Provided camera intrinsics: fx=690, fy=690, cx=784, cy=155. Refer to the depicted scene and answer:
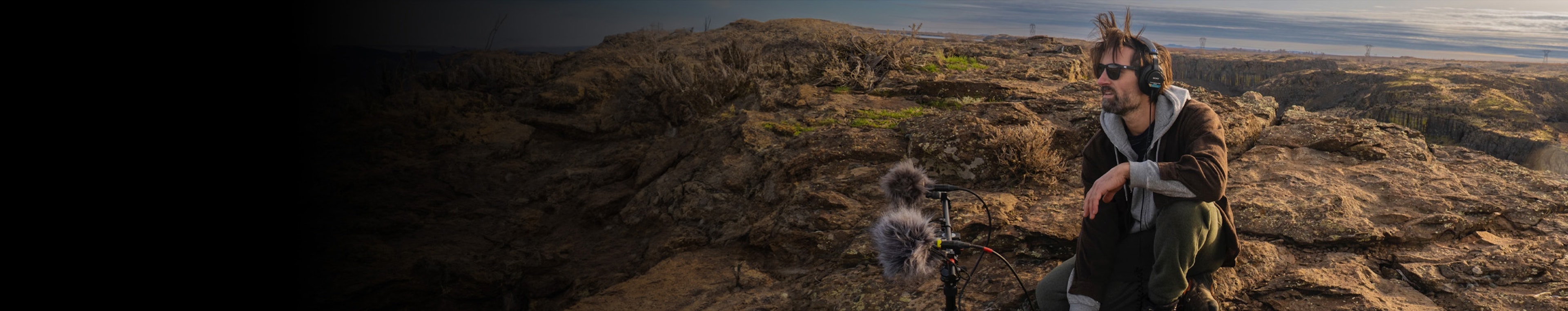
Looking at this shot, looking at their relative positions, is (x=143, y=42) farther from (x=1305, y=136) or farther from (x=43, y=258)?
(x=1305, y=136)

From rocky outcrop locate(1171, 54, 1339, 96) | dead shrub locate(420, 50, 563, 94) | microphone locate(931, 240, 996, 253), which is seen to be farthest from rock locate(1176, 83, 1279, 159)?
rocky outcrop locate(1171, 54, 1339, 96)

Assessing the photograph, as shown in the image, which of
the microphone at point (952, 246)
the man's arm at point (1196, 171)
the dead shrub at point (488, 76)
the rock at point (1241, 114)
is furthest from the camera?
the dead shrub at point (488, 76)

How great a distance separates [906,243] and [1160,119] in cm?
111

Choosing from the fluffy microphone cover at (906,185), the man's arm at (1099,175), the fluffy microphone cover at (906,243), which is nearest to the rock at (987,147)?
the fluffy microphone cover at (906,185)

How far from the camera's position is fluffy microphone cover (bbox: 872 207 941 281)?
3.01 metres

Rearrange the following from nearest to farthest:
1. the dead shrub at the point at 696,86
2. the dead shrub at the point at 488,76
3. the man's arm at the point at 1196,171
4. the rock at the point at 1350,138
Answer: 1. the man's arm at the point at 1196,171
2. the rock at the point at 1350,138
3. the dead shrub at the point at 696,86
4. the dead shrub at the point at 488,76

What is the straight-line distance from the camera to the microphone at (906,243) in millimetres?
3008

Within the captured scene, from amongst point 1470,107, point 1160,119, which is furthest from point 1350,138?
point 1470,107

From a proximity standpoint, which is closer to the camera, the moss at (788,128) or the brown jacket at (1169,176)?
the brown jacket at (1169,176)

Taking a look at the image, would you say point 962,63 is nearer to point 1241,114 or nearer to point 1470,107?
point 1241,114

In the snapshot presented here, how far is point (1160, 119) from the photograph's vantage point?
8.64 feet

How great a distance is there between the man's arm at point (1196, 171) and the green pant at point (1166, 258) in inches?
4.8

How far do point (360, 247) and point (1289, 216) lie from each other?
656 centimetres

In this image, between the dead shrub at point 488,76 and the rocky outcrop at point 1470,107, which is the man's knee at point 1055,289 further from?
the rocky outcrop at point 1470,107
